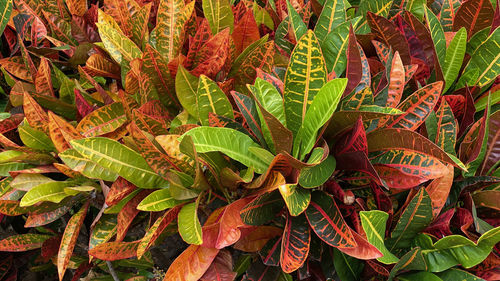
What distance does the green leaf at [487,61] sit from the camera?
1491 millimetres

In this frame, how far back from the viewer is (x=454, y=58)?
1476mm

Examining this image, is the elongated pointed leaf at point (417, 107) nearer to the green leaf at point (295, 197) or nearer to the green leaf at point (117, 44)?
the green leaf at point (295, 197)

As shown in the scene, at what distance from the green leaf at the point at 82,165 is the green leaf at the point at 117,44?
0.42 meters

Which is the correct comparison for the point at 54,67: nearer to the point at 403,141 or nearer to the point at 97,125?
the point at 97,125

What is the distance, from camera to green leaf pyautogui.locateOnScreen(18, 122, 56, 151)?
55.4 inches

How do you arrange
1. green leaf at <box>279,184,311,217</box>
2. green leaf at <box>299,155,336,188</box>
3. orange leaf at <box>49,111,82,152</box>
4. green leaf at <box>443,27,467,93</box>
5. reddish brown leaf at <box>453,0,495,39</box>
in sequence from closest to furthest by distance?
green leaf at <box>279,184,311,217</box> < green leaf at <box>299,155,336,188</box> < orange leaf at <box>49,111,82,152</box> < green leaf at <box>443,27,467,93</box> < reddish brown leaf at <box>453,0,495,39</box>

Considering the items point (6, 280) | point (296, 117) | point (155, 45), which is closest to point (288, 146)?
point (296, 117)

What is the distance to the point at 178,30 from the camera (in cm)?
148

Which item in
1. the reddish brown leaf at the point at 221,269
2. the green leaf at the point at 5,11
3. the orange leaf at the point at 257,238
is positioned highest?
the green leaf at the point at 5,11

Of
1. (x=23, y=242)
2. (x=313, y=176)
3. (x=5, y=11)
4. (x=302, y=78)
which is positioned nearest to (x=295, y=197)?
(x=313, y=176)

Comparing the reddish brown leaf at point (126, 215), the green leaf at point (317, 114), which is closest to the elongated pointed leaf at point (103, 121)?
the reddish brown leaf at point (126, 215)

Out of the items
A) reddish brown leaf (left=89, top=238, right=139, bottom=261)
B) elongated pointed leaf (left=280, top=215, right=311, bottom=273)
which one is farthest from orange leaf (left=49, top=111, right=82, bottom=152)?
elongated pointed leaf (left=280, top=215, right=311, bottom=273)

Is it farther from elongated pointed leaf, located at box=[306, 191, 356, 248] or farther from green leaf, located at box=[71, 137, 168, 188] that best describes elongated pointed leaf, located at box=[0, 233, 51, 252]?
elongated pointed leaf, located at box=[306, 191, 356, 248]

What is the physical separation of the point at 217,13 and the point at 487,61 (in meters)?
0.93
